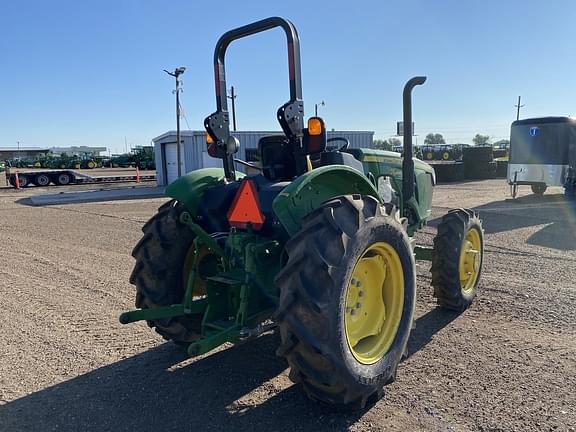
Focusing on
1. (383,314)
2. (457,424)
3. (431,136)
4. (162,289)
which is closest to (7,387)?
(162,289)

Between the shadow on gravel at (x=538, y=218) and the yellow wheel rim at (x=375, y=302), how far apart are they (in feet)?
19.1

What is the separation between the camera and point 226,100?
12.8 feet

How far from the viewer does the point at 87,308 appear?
17.4ft

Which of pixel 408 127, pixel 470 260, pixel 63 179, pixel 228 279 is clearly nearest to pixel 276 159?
pixel 228 279

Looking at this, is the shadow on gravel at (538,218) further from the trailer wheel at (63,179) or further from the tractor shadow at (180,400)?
the trailer wheel at (63,179)

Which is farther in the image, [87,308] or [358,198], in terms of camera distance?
[87,308]

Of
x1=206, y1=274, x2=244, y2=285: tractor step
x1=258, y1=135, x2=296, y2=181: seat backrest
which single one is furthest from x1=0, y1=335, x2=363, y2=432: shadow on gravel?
x1=258, y1=135, x2=296, y2=181: seat backrest

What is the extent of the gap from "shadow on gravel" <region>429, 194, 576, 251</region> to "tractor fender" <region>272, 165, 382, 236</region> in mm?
6014

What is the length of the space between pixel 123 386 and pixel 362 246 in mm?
2090

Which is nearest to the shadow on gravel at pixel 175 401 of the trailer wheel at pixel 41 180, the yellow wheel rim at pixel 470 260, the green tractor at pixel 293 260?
the green tractor at pixel 293 260

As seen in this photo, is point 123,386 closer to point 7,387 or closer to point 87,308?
point 7,387

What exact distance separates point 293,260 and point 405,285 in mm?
1060

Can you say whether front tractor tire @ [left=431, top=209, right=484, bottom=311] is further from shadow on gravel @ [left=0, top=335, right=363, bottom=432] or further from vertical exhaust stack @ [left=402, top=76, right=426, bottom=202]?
shadow on gravel @ [left=0, top=335, right=363, bottom=432]

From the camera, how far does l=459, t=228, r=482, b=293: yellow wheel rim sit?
4.98 metres
